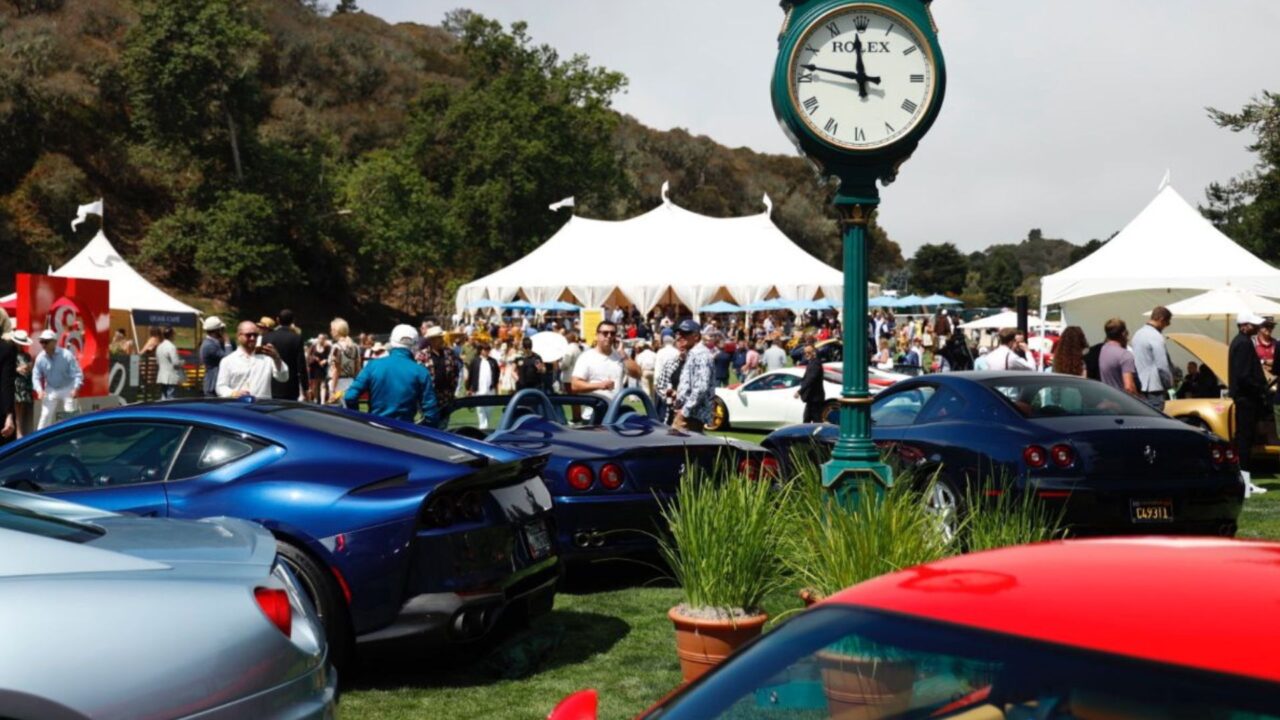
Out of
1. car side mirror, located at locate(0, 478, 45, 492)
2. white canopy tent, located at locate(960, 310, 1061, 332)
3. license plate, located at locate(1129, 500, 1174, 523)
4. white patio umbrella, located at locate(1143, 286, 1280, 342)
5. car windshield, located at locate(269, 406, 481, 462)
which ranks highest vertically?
white canopy tent, located at locate(960, 310, 1061, 332)

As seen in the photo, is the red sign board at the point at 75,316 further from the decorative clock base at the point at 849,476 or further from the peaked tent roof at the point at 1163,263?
the peaked tent roof at the point at 1163,263

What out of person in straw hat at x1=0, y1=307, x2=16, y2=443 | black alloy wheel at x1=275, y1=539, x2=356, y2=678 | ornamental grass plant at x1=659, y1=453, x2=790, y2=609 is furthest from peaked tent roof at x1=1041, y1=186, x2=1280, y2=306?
black alloy wheel at x1=275, y1=539, x2=356, y2=678

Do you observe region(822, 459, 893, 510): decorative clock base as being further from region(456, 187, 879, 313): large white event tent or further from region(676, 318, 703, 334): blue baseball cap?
region(456, 187, 879, 313): large white event tent

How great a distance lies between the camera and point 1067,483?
9359mm

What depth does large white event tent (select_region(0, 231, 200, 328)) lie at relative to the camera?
2948 cm

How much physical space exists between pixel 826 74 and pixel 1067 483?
348 centimetres

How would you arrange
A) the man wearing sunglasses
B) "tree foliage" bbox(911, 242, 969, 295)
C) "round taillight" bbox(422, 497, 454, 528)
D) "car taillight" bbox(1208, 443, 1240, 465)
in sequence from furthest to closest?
"tree foliage" bbox(911, 242, 969, 295) < the man wearing sunglasses < "car taillight" bbox(1208, 443, 1240, 465) < "round taillight" bbox(422, 497, 454, 528)

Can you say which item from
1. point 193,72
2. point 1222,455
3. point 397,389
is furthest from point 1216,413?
point 193,72

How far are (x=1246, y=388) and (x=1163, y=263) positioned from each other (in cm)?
1177

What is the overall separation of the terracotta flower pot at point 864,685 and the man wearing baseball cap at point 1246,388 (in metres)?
12.8

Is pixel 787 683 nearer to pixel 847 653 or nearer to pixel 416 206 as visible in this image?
pixel 847 653

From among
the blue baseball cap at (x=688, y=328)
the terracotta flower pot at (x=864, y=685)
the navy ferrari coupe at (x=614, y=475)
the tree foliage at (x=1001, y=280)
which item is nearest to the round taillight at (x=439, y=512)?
the navy ferrari coupe at (x=614, y=475)

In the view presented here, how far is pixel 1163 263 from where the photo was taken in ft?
82.7

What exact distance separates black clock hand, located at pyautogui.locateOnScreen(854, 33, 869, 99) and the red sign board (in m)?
12.6
